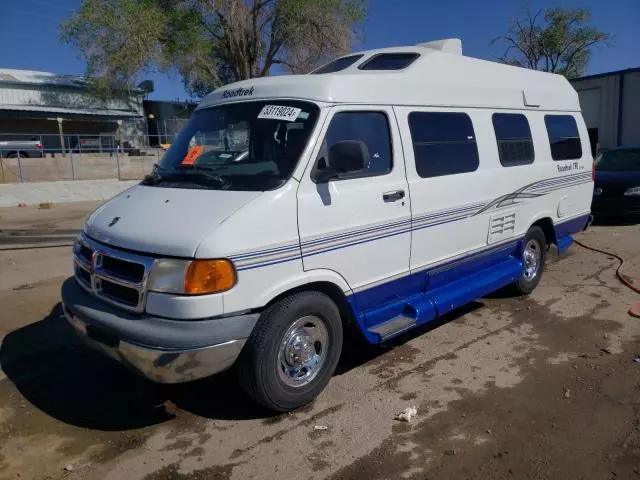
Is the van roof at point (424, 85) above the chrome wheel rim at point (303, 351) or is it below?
above

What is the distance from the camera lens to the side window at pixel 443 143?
182 inches

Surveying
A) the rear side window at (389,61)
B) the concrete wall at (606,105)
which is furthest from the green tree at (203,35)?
the rear side window at (389,61)

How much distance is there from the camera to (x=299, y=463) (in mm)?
3297

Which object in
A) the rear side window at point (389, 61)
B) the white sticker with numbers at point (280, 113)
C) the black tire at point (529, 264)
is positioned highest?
the rear side window at point (389, 61)

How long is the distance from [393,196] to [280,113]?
111 cm

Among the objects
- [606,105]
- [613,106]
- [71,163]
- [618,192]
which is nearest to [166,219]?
[618,192]

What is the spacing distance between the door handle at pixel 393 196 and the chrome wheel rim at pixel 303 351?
1106mm

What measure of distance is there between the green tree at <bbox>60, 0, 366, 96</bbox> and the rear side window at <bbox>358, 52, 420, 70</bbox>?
21.1 m

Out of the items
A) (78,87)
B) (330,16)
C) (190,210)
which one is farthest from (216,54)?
(190,210)

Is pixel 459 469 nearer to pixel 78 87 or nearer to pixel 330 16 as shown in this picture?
pixel 330 16

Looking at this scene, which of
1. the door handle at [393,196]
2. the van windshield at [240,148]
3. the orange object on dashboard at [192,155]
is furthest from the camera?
the orange object on dashboard at [192,155]

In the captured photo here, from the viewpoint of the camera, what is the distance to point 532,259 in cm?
655

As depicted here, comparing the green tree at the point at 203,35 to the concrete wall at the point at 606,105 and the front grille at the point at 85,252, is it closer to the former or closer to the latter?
the concrete wall at the point at 606,105

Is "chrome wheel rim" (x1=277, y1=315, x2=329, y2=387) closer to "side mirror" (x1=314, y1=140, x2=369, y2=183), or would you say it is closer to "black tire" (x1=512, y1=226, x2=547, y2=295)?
"side mirror" (x1=314, y1=140, x2=369, y2=183)
